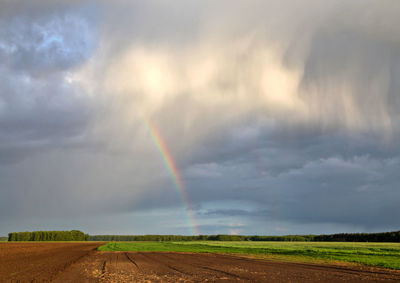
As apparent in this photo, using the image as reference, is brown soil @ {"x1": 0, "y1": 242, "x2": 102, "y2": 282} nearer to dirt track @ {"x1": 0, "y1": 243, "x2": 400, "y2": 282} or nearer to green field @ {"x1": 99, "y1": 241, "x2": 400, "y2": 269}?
dirt track @ {"x1": 0, "y1": 243, "x2": 400, "y2": 282}

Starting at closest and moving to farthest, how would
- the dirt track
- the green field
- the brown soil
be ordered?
the dirt track, the brown soil, the green field

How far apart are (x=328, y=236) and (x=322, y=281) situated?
524 ft

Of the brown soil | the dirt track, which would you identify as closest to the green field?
the dirt track

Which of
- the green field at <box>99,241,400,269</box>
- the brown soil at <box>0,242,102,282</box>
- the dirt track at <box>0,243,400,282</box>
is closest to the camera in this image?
the dirt track at <box>0,243,400,282</box>

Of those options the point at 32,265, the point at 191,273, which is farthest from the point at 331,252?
the point at 32,265

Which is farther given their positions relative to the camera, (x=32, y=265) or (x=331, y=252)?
(x=331, y=252)

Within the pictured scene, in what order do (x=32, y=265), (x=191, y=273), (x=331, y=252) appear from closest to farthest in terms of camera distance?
(x=191, y=273), (x=32, y=265), (x=331, y=252)

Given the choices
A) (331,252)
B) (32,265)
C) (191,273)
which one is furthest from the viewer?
(331,252)

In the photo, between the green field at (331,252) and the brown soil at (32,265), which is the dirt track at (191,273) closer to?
the brown soil at (32,265)

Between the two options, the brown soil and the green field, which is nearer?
the brown soil

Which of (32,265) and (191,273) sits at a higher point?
(191,273)

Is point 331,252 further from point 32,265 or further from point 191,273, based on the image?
point 32,265

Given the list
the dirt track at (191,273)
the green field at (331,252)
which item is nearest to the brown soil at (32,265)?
the dirt track at (191,273)

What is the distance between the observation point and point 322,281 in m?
23.8
